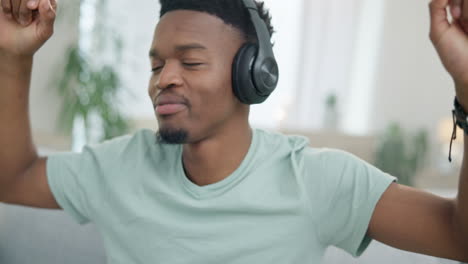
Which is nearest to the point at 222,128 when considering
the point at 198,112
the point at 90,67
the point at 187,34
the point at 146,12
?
the point at 198,112

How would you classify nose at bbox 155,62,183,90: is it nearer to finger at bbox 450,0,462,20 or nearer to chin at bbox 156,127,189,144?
chin at bbox 156,127,189,144

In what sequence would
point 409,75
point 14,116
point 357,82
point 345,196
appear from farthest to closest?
point 357,82, point 409,75, point 14,116, point 345,196

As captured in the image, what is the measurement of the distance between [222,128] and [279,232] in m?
0.24

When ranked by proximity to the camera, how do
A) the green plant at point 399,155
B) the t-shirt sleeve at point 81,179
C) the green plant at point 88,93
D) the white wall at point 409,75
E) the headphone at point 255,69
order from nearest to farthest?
1. the headphone at point 255,69
2. the t-shirt sleeve at point 81,179
3. the green plant at point 88,93
4. the green plant at point 399,155
5. the white wall at point 409,75

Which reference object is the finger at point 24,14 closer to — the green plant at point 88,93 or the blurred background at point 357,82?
the green plant at point 88,93

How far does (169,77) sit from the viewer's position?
0.91m

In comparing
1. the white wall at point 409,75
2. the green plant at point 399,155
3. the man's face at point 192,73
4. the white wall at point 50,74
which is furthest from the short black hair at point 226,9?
the white wall at point 409,75

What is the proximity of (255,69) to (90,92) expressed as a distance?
276 cm

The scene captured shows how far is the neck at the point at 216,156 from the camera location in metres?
0.99

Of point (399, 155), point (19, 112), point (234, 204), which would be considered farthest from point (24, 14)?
point (399, 155)

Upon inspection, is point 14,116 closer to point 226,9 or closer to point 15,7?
point 15,7

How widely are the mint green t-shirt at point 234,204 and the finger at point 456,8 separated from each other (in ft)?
1.02

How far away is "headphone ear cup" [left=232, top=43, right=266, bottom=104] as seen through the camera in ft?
3.05

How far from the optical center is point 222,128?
0.99 metres
